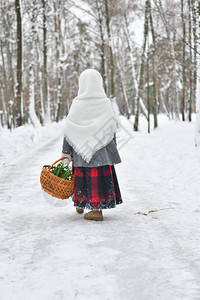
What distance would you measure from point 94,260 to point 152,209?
6.76 ft

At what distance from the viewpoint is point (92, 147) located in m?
4.30

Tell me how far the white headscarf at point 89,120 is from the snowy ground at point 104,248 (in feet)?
3.26

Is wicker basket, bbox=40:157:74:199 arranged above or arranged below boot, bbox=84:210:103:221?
above

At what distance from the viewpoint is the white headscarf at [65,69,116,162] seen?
169 inches

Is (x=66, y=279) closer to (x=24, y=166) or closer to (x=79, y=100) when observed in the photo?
(x=79, y=100)

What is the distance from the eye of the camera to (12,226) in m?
3.98

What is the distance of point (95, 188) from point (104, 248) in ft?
3.65

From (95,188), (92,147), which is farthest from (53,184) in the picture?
(92,147)

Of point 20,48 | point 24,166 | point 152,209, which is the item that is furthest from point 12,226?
point 20,48

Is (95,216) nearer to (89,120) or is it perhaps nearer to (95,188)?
(95,188)

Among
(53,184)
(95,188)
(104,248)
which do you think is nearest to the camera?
(104,248)

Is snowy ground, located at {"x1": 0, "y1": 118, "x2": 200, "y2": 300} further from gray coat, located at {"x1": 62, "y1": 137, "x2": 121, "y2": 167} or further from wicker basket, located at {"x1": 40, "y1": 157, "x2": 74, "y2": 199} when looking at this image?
gray coat, located at {"x1": 62, "y1": 137, "x2": 121, "y2": 167}

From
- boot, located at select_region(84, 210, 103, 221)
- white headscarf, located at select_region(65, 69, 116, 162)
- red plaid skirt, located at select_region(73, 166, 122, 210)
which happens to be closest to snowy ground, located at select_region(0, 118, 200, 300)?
boot, located at select_region(84, 210, 103, 221)

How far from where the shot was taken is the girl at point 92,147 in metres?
4.28
